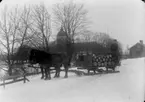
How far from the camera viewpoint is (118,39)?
4.54 feet

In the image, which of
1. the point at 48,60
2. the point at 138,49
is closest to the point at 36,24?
the point at 48,60

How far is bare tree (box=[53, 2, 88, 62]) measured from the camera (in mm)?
1307

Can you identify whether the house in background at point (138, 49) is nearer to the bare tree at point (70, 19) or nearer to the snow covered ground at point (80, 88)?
the snow covered ground at point (80, 88)

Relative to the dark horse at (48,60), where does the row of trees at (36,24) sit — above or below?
above

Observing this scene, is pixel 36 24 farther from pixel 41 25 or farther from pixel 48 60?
pixel 48 60

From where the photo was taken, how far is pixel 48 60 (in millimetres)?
1350

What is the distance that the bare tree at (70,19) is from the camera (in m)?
1.31

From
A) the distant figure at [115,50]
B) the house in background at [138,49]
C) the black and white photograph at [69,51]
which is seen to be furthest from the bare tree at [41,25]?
the house in background at [138,49]

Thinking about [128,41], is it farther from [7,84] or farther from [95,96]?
[7,84]

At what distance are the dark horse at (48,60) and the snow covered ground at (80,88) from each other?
0.22 ft

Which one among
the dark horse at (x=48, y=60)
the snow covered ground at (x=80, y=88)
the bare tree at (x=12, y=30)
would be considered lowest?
the snow covered ground at (x=80, y=88)

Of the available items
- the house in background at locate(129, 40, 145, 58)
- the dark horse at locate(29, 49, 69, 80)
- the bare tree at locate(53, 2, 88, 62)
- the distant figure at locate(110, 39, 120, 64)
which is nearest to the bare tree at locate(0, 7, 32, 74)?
the dark horse at locate(29, 49, 69, 80)

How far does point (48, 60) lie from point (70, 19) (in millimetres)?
415

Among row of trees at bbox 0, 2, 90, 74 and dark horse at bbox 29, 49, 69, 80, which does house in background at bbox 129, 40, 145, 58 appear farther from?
dark horse at bbox 29, 49, 69, 80
